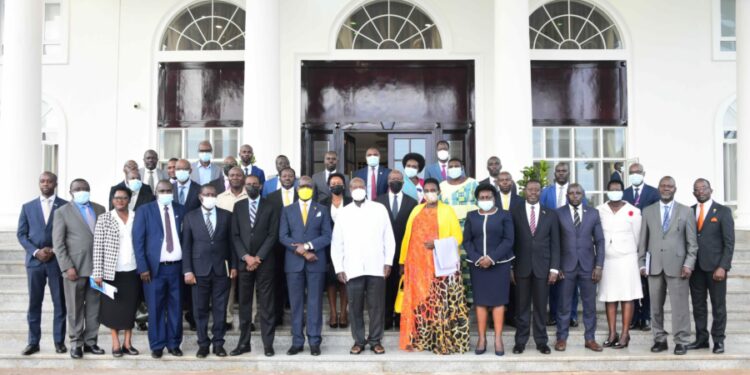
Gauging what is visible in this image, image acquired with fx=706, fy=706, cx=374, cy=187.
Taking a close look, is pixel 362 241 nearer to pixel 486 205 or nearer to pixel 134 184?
pixel 486 205

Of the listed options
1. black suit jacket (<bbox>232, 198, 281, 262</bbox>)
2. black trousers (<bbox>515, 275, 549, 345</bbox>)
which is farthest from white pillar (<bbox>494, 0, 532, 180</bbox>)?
black suit jacket (<bbox>232, 198, 281, 262</bbox>)

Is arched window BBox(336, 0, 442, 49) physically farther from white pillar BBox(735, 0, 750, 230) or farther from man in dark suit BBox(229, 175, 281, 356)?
man in dark suit BBox(229, 175, 281, 356)

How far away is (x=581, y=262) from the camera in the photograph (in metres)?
8.02

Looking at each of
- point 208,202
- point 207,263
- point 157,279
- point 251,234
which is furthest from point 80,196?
point 251,234

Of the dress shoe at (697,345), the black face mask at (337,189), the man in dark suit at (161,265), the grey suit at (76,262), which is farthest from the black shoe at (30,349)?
the dress shoe at (697,345)

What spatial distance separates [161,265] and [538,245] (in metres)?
4.15

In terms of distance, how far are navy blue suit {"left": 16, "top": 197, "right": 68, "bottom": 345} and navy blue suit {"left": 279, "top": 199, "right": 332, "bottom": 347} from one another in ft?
8.30

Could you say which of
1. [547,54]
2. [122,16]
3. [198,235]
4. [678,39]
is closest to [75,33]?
[122,16]

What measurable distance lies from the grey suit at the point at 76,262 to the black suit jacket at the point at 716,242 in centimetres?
676

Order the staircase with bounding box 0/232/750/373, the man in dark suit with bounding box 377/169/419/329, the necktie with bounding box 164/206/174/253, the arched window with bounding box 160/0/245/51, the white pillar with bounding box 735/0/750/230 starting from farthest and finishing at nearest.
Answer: the arched window with bounding box 160/0/245/51
the white pillar with bounding box 735/0/750/230
the man in dark suit with bounding box 377/169/419/329
the necktie with bounding box 164/206/174/253
the staircase with bounding box 0/232/750/373

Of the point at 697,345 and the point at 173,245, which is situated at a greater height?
the point at 173,245

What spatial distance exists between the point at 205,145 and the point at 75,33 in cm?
628

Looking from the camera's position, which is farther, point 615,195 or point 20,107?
point 20,107

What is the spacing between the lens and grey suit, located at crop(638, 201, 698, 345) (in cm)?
797
